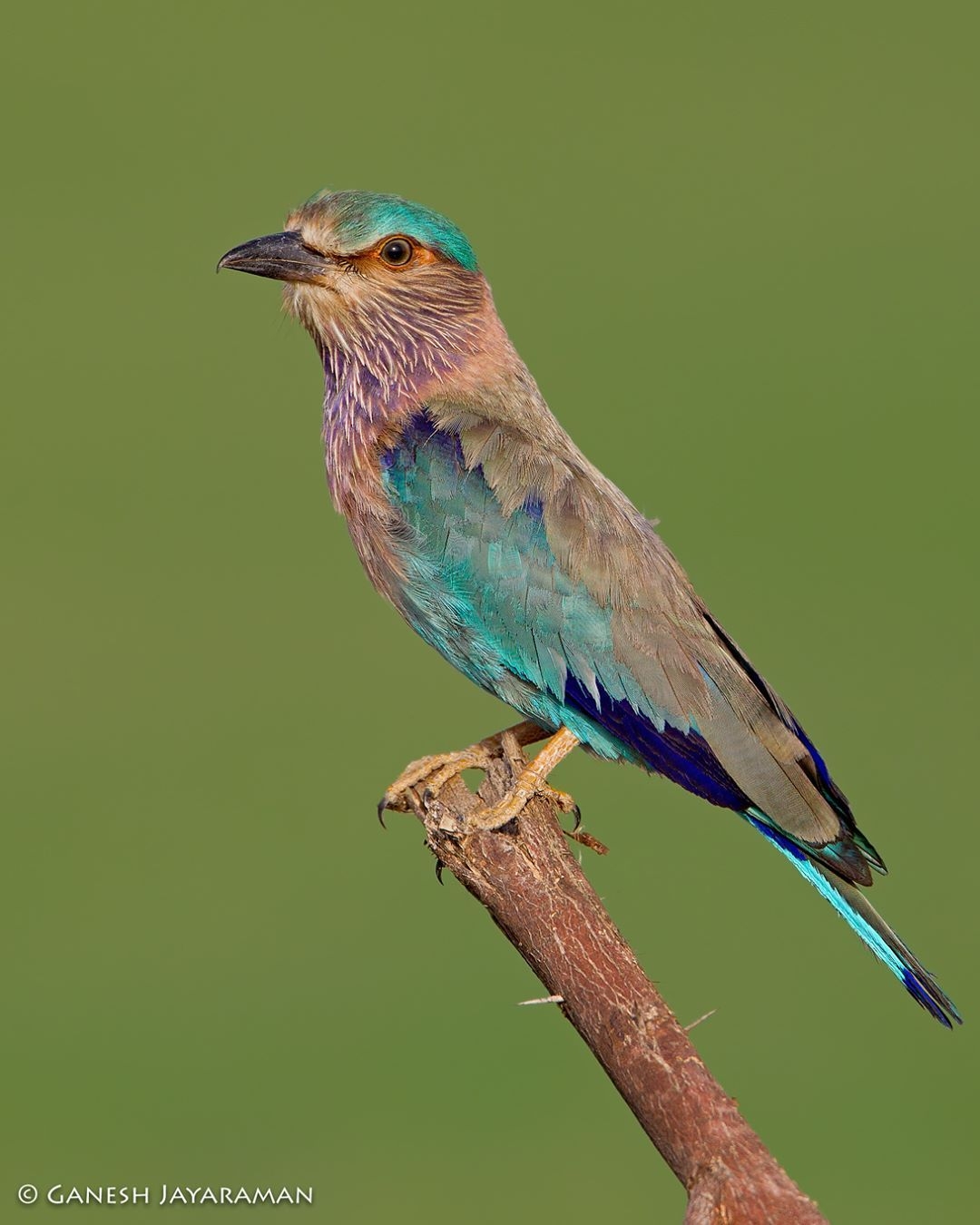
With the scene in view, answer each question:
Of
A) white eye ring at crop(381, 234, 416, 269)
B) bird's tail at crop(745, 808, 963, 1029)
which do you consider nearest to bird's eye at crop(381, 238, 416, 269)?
white eye ring at crop(381, 234, 416, 269)

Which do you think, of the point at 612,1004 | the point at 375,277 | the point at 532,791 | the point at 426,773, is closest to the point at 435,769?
the point at 426,773

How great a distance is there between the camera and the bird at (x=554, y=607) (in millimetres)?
3773

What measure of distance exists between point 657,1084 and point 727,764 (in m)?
1.09

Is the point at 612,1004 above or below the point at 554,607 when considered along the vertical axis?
below

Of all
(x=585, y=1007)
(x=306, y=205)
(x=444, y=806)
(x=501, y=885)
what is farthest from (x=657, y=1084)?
(x=306, y=205)

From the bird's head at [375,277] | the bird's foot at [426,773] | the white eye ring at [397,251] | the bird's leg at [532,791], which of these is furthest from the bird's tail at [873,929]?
the white eye ring at [397,251]

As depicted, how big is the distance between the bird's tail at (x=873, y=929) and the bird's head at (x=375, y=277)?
158cm

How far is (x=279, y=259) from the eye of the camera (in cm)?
426

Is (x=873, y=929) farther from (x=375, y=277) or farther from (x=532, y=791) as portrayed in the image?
(x=375, y=277)

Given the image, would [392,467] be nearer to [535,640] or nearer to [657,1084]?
[535,640]

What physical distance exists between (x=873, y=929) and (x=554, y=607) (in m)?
1.08

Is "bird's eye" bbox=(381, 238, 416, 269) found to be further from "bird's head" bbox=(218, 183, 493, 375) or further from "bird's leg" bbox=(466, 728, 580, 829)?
"bird's leg" bbox=(466, 728, 580, 829)

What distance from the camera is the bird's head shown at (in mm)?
4262

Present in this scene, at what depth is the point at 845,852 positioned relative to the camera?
146 inches
